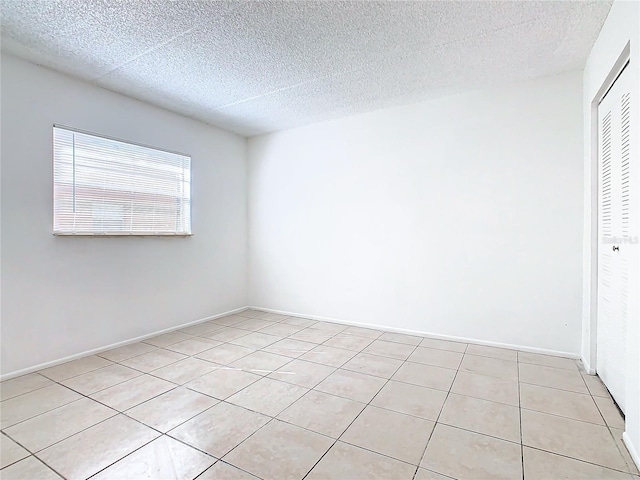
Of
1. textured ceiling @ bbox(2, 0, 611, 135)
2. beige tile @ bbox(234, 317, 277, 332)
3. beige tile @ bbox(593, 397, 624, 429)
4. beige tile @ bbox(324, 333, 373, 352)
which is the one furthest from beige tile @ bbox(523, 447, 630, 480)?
beige tile @ bbox(234, 317, 277, 332)

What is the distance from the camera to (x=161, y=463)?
1.73 m

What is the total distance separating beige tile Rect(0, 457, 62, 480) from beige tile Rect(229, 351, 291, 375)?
1447 millimetres

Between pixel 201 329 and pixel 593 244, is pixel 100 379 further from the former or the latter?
pixel 593 244

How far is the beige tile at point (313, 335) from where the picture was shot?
375 cm

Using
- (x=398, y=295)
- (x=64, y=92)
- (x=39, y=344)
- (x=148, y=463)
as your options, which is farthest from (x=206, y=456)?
(x=64, y=92)

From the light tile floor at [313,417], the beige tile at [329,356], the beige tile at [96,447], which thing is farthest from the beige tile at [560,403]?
the beige tile at [96,447]

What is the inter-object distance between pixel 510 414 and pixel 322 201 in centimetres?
319

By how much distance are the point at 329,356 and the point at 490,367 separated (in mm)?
1468

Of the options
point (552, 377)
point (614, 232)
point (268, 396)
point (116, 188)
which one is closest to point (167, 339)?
point (116, 188)

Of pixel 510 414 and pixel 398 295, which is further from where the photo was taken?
pixel 398 295

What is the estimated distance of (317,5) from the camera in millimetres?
2205

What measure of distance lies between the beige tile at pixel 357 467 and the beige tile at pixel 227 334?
7.47 ft

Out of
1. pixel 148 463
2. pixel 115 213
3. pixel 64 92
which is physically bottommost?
pixel 148 463

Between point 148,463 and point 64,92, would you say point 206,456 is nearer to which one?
point 148,463
